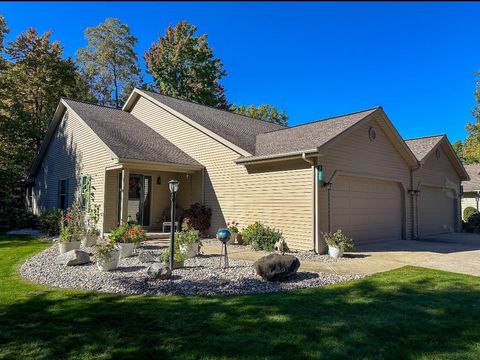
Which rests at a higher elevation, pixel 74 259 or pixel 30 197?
pixel 30 197

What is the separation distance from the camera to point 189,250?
29.8ft

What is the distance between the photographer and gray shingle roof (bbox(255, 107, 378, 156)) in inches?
428

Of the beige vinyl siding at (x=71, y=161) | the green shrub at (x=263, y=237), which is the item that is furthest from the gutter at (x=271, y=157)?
the beige vinyl siding at (x=71, y=161)

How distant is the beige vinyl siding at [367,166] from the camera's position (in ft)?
35.3

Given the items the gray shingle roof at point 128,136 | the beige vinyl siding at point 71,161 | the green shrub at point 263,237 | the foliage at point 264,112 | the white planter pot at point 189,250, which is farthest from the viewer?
the foliage at point 264,112

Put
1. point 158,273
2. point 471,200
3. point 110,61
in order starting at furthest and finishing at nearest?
point 110,61 < point 471,200 < point 158,273

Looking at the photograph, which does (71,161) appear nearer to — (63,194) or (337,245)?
(63,194)

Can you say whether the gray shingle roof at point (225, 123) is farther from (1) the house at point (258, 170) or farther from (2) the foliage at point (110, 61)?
(2) the foliage at point (110, 61)

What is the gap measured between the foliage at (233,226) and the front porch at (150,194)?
196 cm

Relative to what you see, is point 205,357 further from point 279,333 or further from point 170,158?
point 170,158

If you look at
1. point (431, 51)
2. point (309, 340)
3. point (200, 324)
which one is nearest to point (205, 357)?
point (200, 324)

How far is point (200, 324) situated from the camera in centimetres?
453

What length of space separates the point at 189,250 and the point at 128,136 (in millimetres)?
7379

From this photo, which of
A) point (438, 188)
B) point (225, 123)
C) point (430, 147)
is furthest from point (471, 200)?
point (225, 123)
